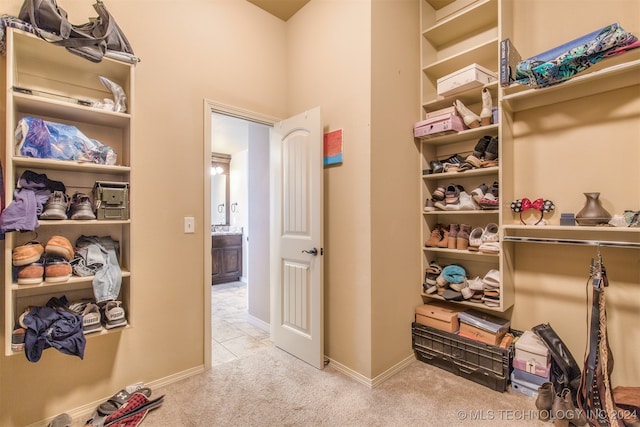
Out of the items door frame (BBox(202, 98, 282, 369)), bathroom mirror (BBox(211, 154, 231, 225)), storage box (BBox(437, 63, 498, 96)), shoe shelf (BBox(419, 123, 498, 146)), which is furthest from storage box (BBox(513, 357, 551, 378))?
bathroom mirror (BBox(211, 154, 231, 225))

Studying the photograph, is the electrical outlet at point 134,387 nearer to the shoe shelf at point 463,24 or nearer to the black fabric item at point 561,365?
the black fabric item at point 561,365

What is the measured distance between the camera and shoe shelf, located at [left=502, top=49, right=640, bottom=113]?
5.65 feet

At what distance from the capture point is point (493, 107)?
2.29 meters

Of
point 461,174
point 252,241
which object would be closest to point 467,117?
point 461,174

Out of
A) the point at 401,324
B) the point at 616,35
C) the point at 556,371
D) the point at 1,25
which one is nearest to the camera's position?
the point at 1,25

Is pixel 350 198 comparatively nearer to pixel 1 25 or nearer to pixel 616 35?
pixel 616 35

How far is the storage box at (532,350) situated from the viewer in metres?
1.91

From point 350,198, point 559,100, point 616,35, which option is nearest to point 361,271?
point 350,198

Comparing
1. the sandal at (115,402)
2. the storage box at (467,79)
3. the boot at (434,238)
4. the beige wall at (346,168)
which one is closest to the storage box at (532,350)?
the boot at (434,238)

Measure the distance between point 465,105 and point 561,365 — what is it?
2.01 m

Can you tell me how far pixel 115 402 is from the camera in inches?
70.9

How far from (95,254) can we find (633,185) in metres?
3.21

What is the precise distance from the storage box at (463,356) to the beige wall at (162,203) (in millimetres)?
1757

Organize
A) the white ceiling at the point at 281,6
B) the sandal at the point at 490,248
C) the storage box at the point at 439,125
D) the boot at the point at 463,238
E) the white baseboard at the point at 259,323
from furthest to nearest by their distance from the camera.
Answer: the white baseboard at the point at 259,323, the white ceiling at the point at 281,6, the boot at the point at 463,238, the storage box at the point at 439,125, the sandal at the point at 490,248
